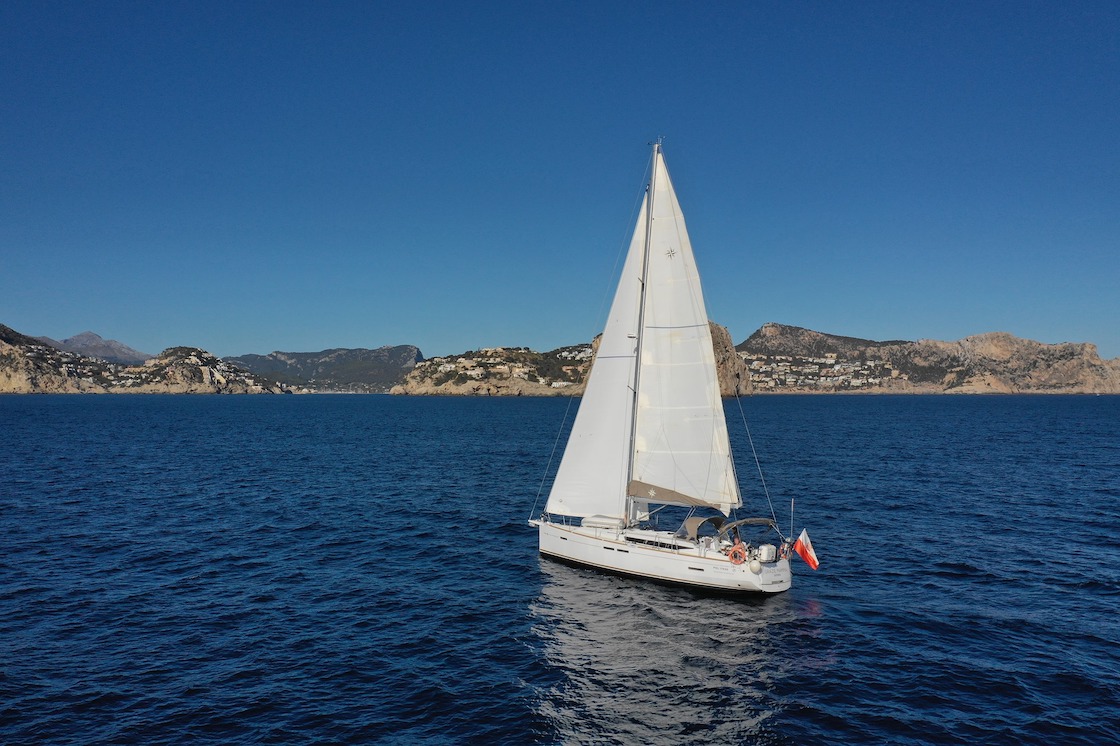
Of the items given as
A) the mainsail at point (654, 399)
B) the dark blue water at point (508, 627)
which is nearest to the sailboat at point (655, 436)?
the mainsail at point (654, 399)

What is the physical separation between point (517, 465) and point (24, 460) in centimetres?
4822

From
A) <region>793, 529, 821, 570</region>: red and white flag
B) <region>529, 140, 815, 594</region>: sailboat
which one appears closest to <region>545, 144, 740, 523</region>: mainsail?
<region>529, 140, 815, 594</region>: sailboat

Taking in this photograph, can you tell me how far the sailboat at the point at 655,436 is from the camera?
26.9 metres

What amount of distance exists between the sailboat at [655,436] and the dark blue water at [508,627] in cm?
168

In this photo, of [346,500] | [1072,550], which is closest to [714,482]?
[1072,550]

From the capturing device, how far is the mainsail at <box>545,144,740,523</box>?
2730 cm

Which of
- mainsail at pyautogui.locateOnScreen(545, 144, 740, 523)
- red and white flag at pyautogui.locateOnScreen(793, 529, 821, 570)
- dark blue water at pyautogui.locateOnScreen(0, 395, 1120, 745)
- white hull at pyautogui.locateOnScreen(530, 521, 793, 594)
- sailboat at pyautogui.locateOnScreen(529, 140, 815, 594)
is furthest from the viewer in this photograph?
mainsail at pyautogui.locateOnScreen(545, 144, 740, 523)

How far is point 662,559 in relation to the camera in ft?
86.8

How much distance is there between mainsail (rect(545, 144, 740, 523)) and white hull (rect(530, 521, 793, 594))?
3.91ft

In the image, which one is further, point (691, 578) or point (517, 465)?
point (517, 465)

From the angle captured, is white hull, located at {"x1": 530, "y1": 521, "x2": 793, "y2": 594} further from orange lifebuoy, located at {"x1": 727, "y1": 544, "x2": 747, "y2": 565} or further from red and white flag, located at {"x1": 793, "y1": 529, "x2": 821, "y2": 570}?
red and white flag, located at {"x1": 793, "y1": 529, "x2": 821, "y2": 570}

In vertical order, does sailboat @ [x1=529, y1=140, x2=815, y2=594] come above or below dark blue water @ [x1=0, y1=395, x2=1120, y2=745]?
above

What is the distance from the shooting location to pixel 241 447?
256 feet

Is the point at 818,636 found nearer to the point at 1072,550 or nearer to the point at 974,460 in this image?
the point at 1072,550
